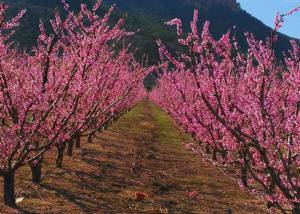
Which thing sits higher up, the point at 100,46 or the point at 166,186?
the point at 100,46

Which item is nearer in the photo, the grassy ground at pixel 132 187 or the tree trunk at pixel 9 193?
the tree trunk at pixel 9 193

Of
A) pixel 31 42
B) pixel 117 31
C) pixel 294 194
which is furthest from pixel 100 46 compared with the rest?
pixel 31 42

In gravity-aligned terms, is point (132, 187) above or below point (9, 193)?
below

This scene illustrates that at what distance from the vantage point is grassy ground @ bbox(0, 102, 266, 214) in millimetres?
11867

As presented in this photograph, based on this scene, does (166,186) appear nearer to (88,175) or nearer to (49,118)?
(88,175)

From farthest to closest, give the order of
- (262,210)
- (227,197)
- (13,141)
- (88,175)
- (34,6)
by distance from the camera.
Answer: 1. (34,6)
2. (88,175)
3. (227,197)
4. (262,210)
5. (13,141)

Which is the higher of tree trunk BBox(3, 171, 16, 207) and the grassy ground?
tree trunk BBox(3, 171, 16, 207)

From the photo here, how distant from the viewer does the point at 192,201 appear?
13352 mm

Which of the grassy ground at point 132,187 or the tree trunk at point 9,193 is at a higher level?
the tree trunk at point 9,193

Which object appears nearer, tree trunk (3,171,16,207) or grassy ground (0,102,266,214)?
tree trunk (3,171,16,207)

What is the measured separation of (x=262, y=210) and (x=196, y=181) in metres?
3.51

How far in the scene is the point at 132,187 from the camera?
562 inches

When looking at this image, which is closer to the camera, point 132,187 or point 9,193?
point 9,193

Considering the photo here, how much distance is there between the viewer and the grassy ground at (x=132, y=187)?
11867mm
